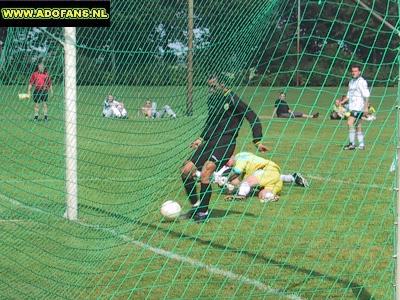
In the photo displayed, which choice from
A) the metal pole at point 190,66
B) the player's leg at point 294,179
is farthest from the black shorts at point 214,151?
the player's leg at point 294,179

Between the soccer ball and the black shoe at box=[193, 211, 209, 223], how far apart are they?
189 millimetres

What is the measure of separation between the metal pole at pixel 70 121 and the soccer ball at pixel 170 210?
927 millimetres

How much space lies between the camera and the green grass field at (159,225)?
6582mm

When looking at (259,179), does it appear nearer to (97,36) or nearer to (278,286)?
(97,36)

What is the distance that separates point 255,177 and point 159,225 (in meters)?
2.28

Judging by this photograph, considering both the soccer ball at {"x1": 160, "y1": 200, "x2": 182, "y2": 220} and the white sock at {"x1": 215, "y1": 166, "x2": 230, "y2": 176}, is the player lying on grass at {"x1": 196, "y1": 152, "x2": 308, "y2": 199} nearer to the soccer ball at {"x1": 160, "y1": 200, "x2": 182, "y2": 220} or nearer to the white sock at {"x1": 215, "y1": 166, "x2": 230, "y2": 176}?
the white sock at {"x1": 215, "y1": 166, "x2": 230, "y2": 176}

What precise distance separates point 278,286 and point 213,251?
136 centimetres

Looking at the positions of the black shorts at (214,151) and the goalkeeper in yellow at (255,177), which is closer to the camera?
the black shorts at (214,151)

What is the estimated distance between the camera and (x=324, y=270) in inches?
277

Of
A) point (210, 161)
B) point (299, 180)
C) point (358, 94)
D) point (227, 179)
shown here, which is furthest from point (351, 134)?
point (210, 161)

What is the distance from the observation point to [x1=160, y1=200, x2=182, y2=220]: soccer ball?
909 cm

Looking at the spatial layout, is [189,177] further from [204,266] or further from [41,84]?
[204,266]

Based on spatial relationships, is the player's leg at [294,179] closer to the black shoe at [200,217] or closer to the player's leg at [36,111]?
the black shoe at [200,217]

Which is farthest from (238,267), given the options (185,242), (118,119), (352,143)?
(352,143)
